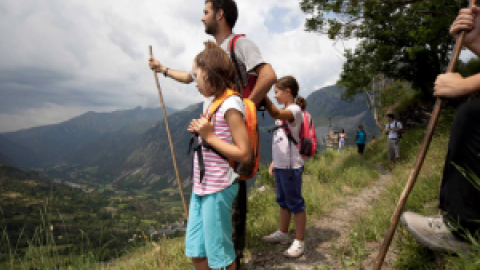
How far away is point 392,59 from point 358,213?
11554 mm

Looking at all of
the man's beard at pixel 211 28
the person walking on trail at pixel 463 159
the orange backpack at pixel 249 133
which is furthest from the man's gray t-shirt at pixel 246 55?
the person walking on trail at pixel 463 159

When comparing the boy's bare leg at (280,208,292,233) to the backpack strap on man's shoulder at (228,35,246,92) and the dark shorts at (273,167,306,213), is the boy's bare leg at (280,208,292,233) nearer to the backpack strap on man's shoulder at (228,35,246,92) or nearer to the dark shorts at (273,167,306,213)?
the dark shorts at (273,167,306,213)

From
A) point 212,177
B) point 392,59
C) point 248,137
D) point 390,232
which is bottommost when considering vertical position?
point 390,232

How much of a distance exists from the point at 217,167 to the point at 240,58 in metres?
0.98

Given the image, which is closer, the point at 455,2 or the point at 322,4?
the point at 455,2

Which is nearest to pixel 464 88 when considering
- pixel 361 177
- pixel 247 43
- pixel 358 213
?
pixel 247 43

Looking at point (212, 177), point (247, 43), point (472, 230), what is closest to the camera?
point (472, 230)

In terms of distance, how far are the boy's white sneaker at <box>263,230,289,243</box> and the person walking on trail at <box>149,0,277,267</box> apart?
1.06m

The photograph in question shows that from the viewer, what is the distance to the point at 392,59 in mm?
13023

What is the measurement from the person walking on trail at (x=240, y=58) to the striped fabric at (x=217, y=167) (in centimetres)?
30

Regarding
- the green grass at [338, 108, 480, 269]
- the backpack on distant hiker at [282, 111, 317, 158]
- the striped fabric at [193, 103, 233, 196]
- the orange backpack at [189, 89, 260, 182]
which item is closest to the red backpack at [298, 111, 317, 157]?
the backpack on distant hiker at [282, 111, 317, 158]

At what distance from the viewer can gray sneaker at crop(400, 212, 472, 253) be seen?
1688 mm

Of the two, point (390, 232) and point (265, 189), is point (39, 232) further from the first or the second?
point (265, 189)

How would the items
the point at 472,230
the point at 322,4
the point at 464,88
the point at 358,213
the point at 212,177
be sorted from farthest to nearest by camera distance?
the point at 322,4
the point at 358,213
the point at 212,177
the point at 472,230
the point at 464,88
